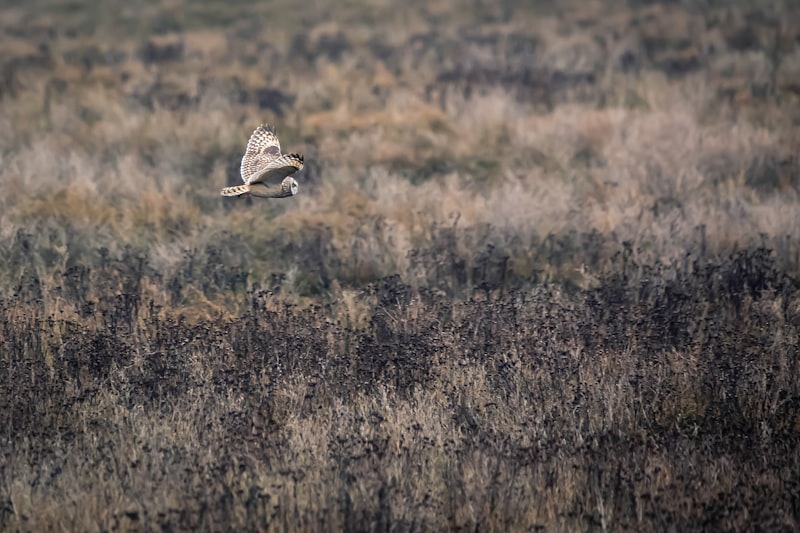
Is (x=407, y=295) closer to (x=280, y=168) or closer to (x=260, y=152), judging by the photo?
(x=260, y=152)

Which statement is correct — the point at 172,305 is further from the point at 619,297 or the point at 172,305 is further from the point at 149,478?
the point at 619,297

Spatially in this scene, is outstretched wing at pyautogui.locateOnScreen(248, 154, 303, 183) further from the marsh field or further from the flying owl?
the marsh field

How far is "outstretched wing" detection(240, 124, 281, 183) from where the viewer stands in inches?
271

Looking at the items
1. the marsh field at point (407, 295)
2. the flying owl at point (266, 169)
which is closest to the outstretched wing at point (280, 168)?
the flying owl at point (266, 169)

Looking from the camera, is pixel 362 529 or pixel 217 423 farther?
pixel 217 423

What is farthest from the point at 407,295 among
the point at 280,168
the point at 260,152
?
the point at 280,168

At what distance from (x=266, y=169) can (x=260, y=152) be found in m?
0.94

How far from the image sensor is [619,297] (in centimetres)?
739

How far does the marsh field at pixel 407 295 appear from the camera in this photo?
4.81m

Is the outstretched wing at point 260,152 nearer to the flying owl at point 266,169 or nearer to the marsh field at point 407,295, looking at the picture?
the flying owl at point 266,169

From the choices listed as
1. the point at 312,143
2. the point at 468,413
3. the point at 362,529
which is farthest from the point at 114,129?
the point at 362,529

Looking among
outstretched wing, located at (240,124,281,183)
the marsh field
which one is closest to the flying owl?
outstretched wing, located at (240,124,281,183)

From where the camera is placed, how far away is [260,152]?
7105 mm

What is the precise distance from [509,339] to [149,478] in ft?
8.10
